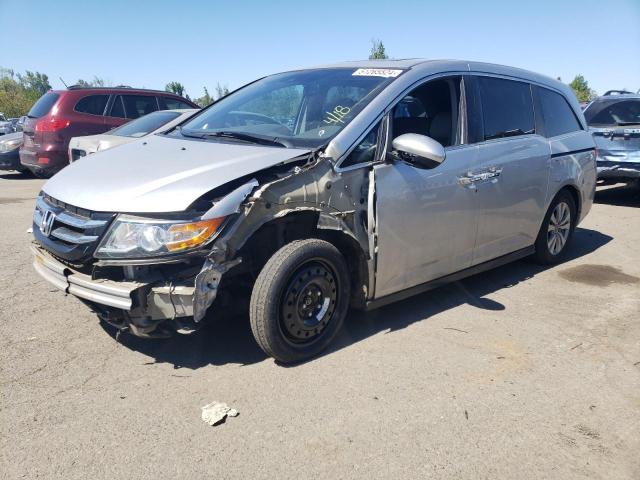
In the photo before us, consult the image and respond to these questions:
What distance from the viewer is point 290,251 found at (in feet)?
10.3

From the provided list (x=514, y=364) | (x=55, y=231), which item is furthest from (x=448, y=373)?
(x=55, y=231)

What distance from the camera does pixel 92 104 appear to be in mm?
10273

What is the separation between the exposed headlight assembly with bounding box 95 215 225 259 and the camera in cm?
285

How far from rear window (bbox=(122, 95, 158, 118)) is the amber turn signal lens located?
874cm

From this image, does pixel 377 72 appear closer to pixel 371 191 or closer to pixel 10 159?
pixel 371 191

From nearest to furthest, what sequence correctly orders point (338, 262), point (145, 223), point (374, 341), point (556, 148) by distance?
point (145, 223) → point (338, 262) → point (374, 341) → point (556, 148)

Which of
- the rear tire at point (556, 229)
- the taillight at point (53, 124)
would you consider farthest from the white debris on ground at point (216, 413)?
the taillight at point (53, 124)

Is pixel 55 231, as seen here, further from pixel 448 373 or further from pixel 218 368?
pixel 448 373

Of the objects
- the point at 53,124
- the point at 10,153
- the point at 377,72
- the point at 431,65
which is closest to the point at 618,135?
Result: the point at 431,65

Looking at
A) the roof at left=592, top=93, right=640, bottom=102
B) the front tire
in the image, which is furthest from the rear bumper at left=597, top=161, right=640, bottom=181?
the front tire

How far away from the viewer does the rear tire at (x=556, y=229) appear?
17.3ft

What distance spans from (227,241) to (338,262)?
2.56ft

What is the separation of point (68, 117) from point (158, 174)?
8.08 metres

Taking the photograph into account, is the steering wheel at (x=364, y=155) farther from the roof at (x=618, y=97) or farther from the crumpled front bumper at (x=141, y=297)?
the roof at (x=618, y=97)
